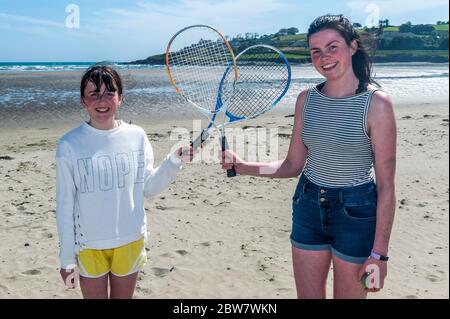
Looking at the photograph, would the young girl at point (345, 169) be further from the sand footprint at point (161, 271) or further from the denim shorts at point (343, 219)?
the sand footprint at point (161, 271)

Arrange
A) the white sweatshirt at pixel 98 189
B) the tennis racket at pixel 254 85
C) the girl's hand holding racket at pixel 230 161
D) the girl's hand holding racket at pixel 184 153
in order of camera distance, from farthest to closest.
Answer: the tennis racket at pixel 254 85, the girl's hand holding racket at pixel 230 161, the girl's hand holding racket at pixel 184 153, the white sweatshirt at pixel 98 189

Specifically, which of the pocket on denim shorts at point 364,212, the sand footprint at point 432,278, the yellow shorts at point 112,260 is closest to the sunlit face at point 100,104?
the yellow shorts at point 112,260

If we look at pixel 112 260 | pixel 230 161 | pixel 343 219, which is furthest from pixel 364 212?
pixel 112 260

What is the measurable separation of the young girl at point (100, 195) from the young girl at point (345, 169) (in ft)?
3.43

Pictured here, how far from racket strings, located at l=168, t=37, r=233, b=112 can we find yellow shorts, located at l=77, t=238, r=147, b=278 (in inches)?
54.1

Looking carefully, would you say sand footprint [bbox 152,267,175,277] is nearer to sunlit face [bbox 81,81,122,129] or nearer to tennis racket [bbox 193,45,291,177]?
tennis racket [bbox 193,45,291,177]

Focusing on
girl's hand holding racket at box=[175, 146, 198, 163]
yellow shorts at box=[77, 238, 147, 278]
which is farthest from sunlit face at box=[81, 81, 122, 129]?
yellow shorts at box=[77, 238, 147, 278]

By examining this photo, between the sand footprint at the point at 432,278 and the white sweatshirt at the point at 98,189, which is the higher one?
the white sweatshirt at the point at 98,189

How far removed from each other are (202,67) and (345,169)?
223 centimetres

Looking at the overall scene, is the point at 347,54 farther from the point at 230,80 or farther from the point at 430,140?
the point at 430,140

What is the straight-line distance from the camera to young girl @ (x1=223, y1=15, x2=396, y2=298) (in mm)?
2436

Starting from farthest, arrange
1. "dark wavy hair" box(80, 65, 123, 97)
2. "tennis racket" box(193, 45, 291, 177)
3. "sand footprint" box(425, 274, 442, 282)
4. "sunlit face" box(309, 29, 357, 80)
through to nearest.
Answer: "sand footprint" box(425, 274, 442, 282) → "tennis racket" box(193, 45, 291, 177) → "dark wavy hair" box(80, 65, 123, 97) → "sunlit face" box(309, 29, 357, 80)

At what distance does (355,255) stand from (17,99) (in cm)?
2203

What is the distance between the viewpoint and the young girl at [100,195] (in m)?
2.67
